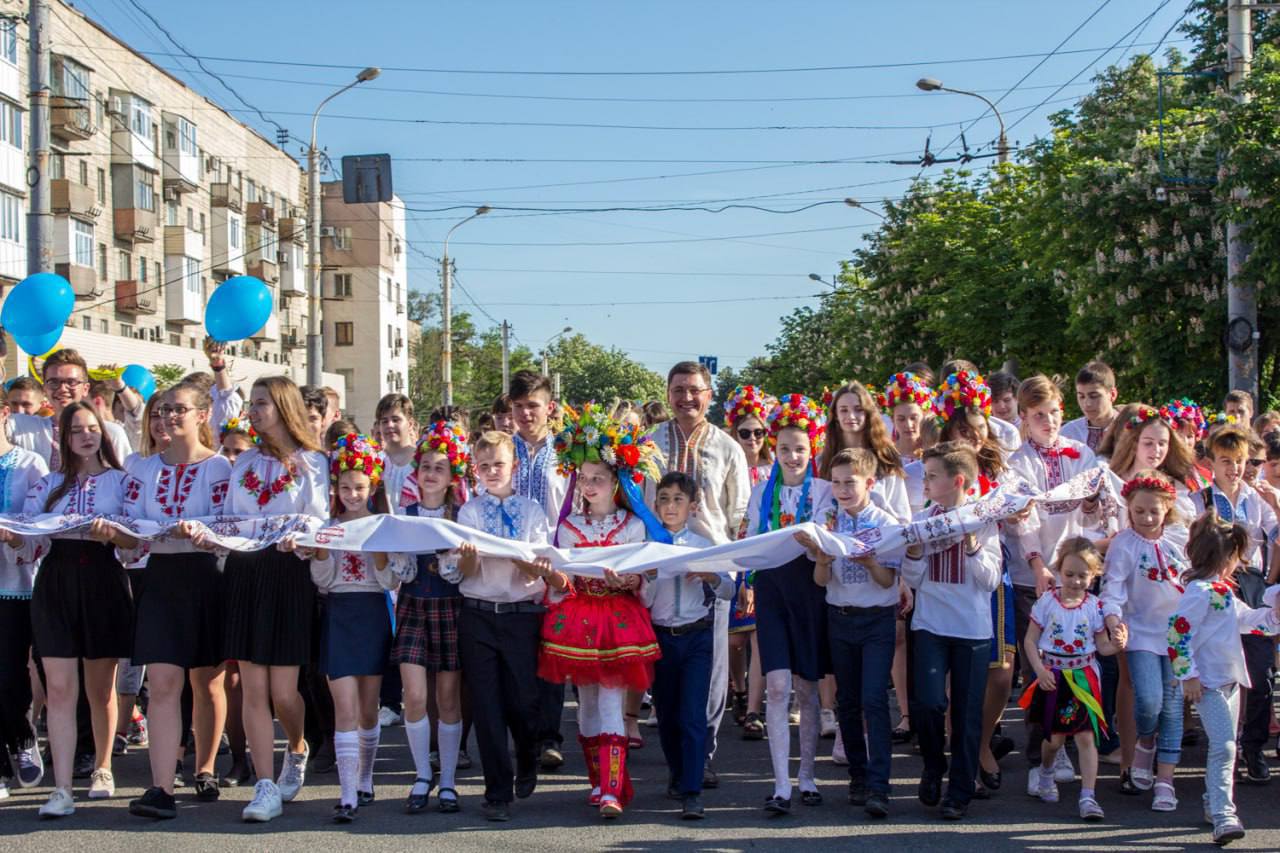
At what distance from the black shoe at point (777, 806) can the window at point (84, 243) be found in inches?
1585

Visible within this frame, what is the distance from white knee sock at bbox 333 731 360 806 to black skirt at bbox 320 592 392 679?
1.01 feet

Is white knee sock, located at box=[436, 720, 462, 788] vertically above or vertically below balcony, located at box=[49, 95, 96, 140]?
below

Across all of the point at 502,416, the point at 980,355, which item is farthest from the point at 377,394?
the point at 502,416

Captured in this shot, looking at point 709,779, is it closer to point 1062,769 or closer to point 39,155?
point 1062,769

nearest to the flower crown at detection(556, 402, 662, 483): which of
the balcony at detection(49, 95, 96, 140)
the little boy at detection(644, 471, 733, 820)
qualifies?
the little boy at detection(644, 471, 733, 820)

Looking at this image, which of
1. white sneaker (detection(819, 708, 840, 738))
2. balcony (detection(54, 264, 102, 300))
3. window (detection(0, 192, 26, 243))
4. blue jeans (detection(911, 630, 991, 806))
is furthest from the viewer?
balcony (detection(54, 264, 102, 300))

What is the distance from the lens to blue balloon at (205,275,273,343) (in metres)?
12.4

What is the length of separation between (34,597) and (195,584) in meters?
0.89

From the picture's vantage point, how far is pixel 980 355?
26.4 meters

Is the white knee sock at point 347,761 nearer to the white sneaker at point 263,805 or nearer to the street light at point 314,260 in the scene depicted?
the white sneaker at point 263,805

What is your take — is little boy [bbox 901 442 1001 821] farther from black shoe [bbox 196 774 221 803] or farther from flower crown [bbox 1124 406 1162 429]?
black shoe [bbox 196 774 221 803]

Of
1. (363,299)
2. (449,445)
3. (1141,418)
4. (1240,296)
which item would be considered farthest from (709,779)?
(363,299)

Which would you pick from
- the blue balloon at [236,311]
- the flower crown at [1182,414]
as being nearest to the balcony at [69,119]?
the blue balloon at [236,311]

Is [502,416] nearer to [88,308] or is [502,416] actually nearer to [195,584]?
[195,584]
